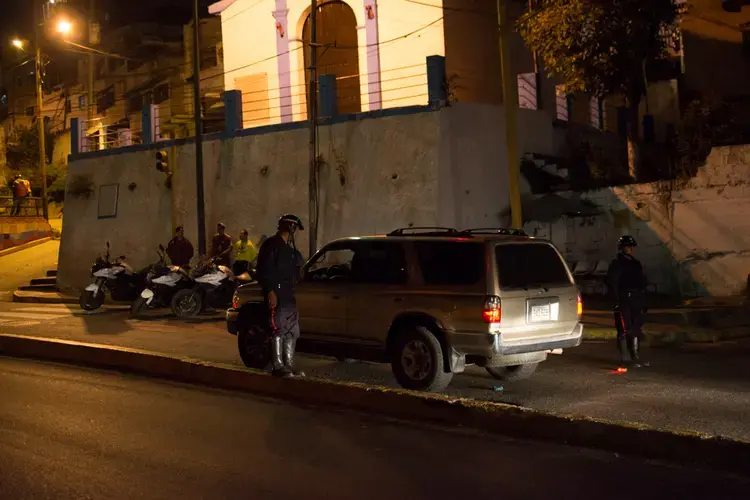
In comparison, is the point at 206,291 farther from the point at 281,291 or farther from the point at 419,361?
the point at 419,361

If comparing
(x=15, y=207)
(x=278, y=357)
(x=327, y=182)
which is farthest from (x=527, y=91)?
(x=15, y=207)

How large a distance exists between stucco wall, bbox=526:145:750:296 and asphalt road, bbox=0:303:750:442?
12.3 feet

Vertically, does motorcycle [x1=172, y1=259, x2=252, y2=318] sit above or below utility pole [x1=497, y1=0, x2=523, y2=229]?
below

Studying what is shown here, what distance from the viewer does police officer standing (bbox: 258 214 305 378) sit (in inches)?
332

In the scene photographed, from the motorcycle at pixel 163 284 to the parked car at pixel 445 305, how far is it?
6.36 metres

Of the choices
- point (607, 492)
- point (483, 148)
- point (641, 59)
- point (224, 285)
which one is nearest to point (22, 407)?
point (607, 492)

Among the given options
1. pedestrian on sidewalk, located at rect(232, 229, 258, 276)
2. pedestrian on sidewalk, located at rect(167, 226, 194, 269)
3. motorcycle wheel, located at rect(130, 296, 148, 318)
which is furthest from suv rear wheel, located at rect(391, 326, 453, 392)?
pedestrian on sidewalk, located at rect(167, 226, 194, 269)

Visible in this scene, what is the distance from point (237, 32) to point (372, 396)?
55.0ft

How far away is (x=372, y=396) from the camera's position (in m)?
7.67

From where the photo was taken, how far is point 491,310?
302 inches

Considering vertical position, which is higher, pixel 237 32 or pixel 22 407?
pixel 237 32

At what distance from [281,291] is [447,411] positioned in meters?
2.35

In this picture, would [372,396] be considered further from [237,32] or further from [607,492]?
[237,32]

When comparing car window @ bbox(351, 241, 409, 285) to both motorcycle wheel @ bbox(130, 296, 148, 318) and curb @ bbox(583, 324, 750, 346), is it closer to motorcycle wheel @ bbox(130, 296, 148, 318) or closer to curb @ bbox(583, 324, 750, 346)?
curb @ bbox(583, 324, 750, 346)
